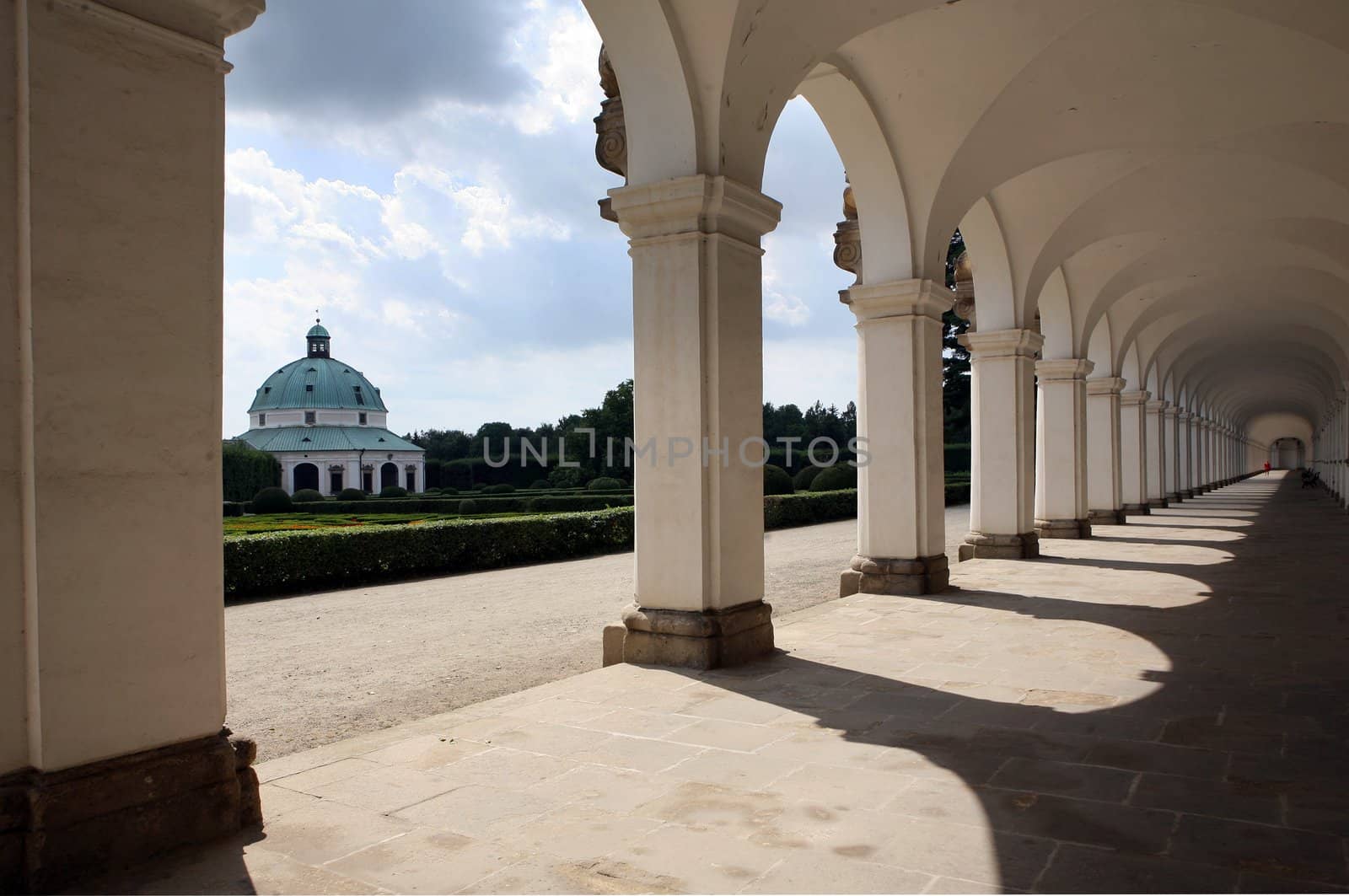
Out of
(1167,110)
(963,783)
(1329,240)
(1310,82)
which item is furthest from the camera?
(1329,240)

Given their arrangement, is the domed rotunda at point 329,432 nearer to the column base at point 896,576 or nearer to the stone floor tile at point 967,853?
the column base at point 896,576

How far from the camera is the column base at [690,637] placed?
602 centimetres

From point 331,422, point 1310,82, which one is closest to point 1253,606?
point 1310,82

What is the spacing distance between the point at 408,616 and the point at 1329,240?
1385 centimetres

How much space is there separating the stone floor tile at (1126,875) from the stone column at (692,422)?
3171 mm

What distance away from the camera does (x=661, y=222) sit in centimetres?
627

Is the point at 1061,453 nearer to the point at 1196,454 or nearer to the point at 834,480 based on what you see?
the point at 834,480

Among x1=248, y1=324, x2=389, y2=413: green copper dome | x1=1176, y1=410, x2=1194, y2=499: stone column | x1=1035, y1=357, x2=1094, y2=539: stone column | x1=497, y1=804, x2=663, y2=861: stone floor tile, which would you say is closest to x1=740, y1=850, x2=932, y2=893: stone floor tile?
x1=497, y1=804, x2=663, y2=861: stone floor tile

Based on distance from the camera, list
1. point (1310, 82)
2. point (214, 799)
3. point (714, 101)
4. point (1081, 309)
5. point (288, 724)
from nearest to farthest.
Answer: point (214, 799), point (288, 724), point (714, 101), point (1310, 82), point (1081, 309)

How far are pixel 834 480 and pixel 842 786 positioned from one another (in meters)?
26.3

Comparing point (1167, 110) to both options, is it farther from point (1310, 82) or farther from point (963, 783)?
point (963, 783)

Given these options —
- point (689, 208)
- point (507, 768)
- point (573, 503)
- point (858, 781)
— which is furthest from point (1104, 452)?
point (507, 768)

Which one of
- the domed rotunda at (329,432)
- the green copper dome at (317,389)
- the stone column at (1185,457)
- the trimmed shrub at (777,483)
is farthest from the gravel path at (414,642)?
the green copper dome at (317,389)

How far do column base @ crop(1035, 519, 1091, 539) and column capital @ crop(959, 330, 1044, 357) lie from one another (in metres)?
4.06
